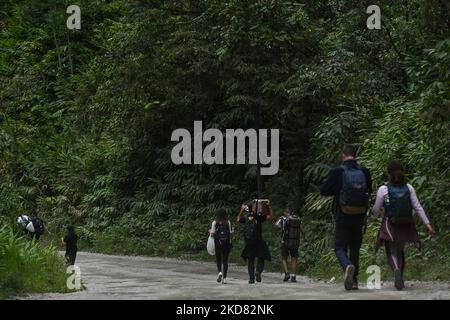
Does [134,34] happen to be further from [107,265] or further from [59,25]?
[59,25]

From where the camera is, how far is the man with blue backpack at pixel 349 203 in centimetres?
1018

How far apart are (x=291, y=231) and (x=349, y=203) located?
7.31 m

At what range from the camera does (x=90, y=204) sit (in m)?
31.0

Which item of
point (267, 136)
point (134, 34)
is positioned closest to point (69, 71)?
point (134, 34)

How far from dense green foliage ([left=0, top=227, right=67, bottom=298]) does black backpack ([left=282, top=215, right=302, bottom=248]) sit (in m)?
5.22

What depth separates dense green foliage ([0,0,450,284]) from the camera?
56.3 ft

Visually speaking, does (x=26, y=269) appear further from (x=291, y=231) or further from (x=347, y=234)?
(x=291, y=231)

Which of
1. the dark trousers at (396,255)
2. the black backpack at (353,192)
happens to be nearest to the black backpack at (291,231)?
the dark trousers at (396,255)

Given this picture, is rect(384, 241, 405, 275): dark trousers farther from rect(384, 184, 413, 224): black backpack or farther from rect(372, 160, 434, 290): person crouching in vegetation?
rect(384, 184, 413, 224): black backpack

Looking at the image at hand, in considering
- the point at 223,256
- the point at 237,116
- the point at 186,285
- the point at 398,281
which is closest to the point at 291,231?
the point at 223,256

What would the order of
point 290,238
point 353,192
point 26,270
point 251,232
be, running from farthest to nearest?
1. point 290,238
2. point 251,232
3. point 26,270
4. point 353,192

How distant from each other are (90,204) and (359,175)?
22012 mm

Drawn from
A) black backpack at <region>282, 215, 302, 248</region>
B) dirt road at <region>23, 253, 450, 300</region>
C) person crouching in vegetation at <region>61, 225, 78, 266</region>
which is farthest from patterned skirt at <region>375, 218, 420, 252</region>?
person crouching in vegetation at <region>61, 225, 78, 266</region>

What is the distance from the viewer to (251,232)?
15.8 m
